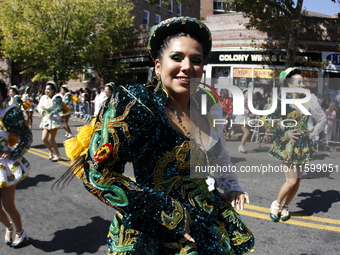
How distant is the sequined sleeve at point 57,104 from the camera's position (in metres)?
8.42

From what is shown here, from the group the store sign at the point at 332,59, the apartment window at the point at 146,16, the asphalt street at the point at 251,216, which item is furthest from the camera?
the apartment window at the point at 146,16

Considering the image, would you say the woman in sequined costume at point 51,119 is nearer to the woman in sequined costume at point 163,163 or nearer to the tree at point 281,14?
the woman in sequined costume at point 163,163

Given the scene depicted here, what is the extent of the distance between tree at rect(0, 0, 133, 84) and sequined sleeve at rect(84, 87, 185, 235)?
20.1 metres

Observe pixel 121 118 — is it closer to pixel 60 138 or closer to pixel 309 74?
pixel 60 138

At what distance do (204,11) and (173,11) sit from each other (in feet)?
52.1

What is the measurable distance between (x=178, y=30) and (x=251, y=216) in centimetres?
358

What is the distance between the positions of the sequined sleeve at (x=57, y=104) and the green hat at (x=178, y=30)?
7.32 meters

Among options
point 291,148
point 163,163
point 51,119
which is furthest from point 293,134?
point 51,119

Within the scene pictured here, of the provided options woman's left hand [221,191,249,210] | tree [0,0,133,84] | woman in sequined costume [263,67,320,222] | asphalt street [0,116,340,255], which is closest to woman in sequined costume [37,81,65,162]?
asphalt street [0,116,340,255]

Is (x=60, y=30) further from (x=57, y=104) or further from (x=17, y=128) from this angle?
(x=17, y=128)

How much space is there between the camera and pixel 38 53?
20219mm

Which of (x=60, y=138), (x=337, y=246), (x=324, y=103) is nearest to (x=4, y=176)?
(x=337, y=246)

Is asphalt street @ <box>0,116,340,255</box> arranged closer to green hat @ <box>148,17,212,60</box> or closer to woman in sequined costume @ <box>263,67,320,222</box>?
woman in sequined costume @ <box>263,67,320,222</box>

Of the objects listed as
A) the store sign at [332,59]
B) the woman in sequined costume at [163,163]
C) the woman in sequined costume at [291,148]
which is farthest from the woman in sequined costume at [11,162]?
the store sign at [332,59]
